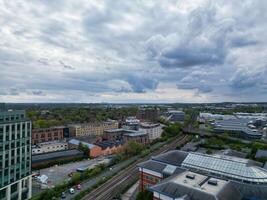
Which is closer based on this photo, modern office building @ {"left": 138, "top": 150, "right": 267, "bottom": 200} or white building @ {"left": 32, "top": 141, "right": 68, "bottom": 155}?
modern office building @ {"left": 138, "top": 150, "right": 267, "bottom": 200}

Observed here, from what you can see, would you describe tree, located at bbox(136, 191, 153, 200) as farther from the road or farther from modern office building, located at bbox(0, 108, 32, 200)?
modern office building, located at bbox(0, 108, 32, 200)

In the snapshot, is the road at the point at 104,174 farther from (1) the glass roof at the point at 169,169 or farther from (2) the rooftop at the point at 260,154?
(2) the rooftop at the point at 260,154

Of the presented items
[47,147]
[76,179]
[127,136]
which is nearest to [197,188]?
[76,179]

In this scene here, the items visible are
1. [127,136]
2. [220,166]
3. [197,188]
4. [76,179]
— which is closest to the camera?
[197,188]

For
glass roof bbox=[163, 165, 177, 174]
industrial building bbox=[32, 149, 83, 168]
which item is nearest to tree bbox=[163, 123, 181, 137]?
industrial building bbox=[32, 149, 83, 168]

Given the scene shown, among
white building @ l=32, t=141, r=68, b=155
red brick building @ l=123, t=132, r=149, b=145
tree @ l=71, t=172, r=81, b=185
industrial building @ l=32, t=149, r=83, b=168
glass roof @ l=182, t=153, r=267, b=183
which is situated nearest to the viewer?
glass roof @ l=182, t=153, r=267, b=183

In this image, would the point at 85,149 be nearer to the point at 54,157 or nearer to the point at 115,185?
the point at 54,157

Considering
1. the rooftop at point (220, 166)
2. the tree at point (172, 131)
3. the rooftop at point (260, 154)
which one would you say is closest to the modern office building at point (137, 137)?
the tree at point (172, 131)
